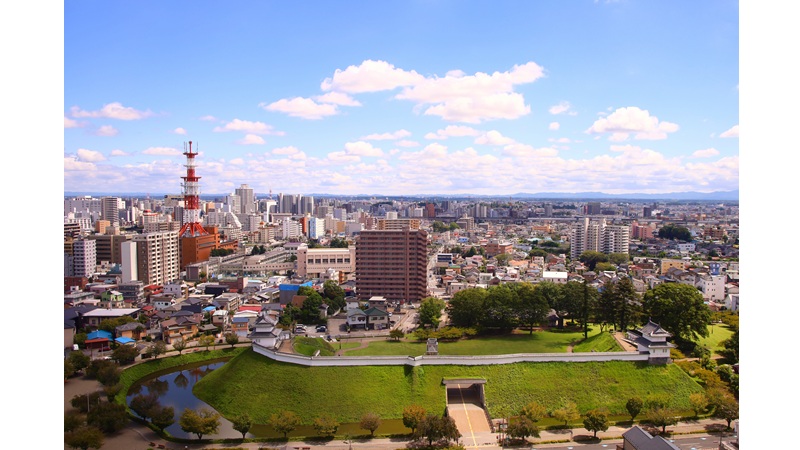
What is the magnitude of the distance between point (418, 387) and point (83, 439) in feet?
12.7

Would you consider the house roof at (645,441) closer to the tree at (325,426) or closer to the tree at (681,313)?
the tree at (325,426)

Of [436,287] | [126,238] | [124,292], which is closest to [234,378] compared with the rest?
[124,292]

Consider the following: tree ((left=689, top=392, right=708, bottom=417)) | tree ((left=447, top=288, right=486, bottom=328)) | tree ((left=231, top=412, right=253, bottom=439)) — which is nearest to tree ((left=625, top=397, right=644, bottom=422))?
tree ((left=689, top=392, right=708, bottom=417))

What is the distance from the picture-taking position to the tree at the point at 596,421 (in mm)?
6086

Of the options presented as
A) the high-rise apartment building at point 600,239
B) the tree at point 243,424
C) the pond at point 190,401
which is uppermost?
the high-rise apartment building at point 600,239

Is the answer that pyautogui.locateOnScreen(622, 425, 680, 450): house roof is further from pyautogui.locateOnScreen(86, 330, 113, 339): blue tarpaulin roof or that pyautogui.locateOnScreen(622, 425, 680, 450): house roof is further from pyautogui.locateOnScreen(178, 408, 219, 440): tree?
pyautogui.locateOnScreen(86, 330, 113, 339): blue tarpaulin roof

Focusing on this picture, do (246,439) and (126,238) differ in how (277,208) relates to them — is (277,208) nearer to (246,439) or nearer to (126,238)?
(126,238)

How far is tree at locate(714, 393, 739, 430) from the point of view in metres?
6.31

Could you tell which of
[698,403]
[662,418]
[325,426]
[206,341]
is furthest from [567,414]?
[206,341]

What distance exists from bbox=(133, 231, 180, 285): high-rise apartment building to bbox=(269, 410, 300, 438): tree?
11.3m

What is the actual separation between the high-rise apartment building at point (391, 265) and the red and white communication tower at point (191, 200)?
7462mm

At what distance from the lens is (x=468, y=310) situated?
10.6m

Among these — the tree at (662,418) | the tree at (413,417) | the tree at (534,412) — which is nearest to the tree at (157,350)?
the tree at (413,417)

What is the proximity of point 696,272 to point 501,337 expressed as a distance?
30.1 ft
